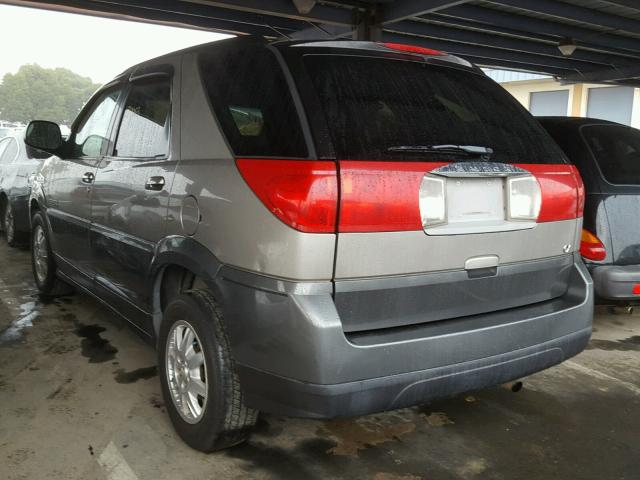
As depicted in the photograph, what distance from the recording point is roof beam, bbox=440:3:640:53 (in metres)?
10.5

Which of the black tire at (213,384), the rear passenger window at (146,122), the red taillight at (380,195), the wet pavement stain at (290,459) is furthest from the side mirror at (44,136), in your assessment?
the red taillight at (380,195)

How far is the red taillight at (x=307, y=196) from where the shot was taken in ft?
6.47

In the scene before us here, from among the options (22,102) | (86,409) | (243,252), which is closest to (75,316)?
(86,409)

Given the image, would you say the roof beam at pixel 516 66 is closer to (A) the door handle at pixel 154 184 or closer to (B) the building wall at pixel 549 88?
(B) the building wall at pixel 549 88

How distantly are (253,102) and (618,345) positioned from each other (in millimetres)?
3350

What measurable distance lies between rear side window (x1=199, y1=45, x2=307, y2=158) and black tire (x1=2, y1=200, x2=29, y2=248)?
546cm

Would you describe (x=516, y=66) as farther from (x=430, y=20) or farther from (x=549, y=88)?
(x=549, y=88)

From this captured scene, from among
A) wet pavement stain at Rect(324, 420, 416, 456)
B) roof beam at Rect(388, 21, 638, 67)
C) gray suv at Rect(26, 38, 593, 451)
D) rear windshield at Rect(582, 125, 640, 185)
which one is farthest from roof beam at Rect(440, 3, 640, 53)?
wet pavement stain at Rect(324, 420, 416, 456)

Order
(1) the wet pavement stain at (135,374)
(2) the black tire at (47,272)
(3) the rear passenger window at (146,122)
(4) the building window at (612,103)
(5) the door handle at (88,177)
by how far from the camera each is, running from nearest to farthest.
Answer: (3) the rear passenger window at (146,122), (1) the wet pavement stain at (135,374), (5) the door handle at (88,177), (2) the black tire at (47,272), (4) the building window at (612,103)

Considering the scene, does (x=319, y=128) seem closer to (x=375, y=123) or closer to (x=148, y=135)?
(x=375, y=123)

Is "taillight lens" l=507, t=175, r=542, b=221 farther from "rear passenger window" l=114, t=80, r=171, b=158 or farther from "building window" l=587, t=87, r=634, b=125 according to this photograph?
"building window" l=587, t=87, r=634, b=125

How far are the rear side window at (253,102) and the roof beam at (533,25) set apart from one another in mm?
8821

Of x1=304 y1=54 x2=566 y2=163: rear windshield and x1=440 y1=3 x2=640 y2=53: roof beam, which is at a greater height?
x1=440 y1=3 x2=640 y2=53: roof beam

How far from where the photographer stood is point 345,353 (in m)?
1.98
